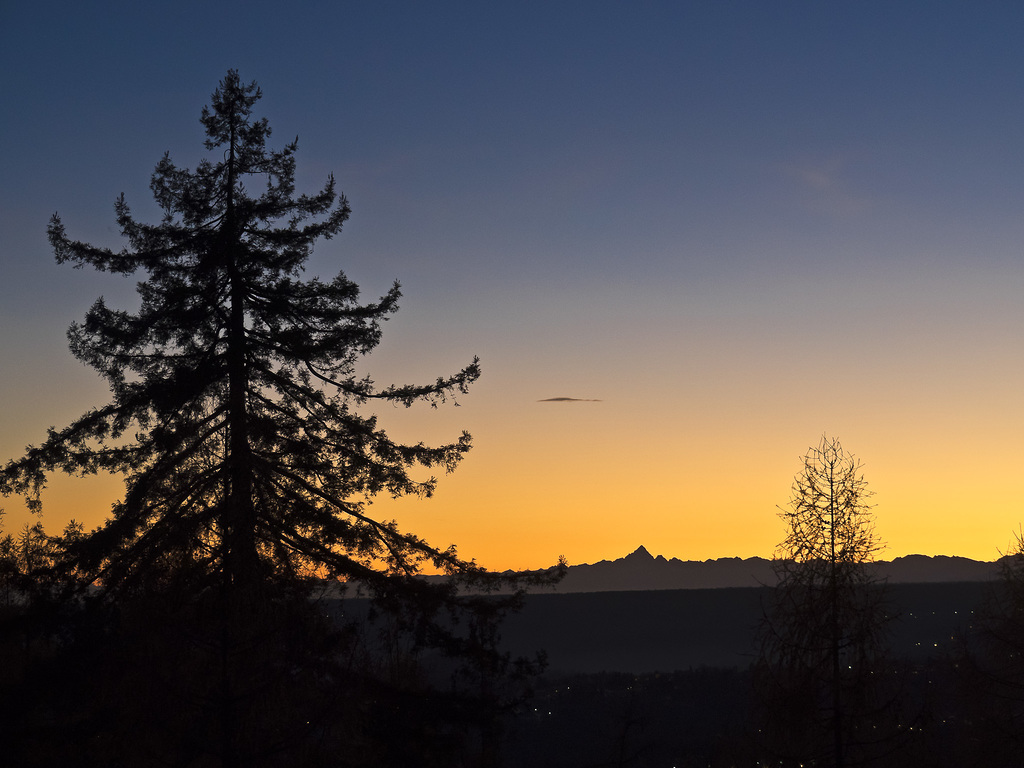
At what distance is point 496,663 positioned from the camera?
64.0 feet

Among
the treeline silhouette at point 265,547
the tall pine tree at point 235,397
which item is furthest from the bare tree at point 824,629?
the tall pine tree at point 235,397

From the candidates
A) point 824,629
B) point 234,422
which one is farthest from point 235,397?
point 824,629

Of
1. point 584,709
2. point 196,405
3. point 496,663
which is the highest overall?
point 196,405

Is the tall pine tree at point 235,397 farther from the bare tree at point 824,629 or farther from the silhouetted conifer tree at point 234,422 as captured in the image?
the bare tree at point 824,629

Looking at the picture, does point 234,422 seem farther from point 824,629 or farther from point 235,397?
point 824,629

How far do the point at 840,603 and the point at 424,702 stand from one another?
969 centimetres

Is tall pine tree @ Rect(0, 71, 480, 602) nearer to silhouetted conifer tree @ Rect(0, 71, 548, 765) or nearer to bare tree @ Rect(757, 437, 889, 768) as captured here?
silhouetted conifer tree @ Rect(0, 71, 548, 765)

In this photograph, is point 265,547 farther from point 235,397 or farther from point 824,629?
point 824,629

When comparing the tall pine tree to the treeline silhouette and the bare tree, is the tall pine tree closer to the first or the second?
the treeline silhouette

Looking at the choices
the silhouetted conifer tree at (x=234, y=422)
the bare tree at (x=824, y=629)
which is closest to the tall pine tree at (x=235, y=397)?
the silhouetted conifer tree at (x=234, y=422)

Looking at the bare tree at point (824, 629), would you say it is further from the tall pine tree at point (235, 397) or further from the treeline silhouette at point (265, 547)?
the tall pine tree at point (235, 397)

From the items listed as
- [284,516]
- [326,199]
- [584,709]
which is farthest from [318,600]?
[584,709]

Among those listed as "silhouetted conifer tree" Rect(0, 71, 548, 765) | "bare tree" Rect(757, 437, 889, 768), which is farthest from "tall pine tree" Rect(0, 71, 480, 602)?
"bare tree" Rect(757, 437, 889, 768)

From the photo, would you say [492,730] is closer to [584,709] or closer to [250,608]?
[250,608]
